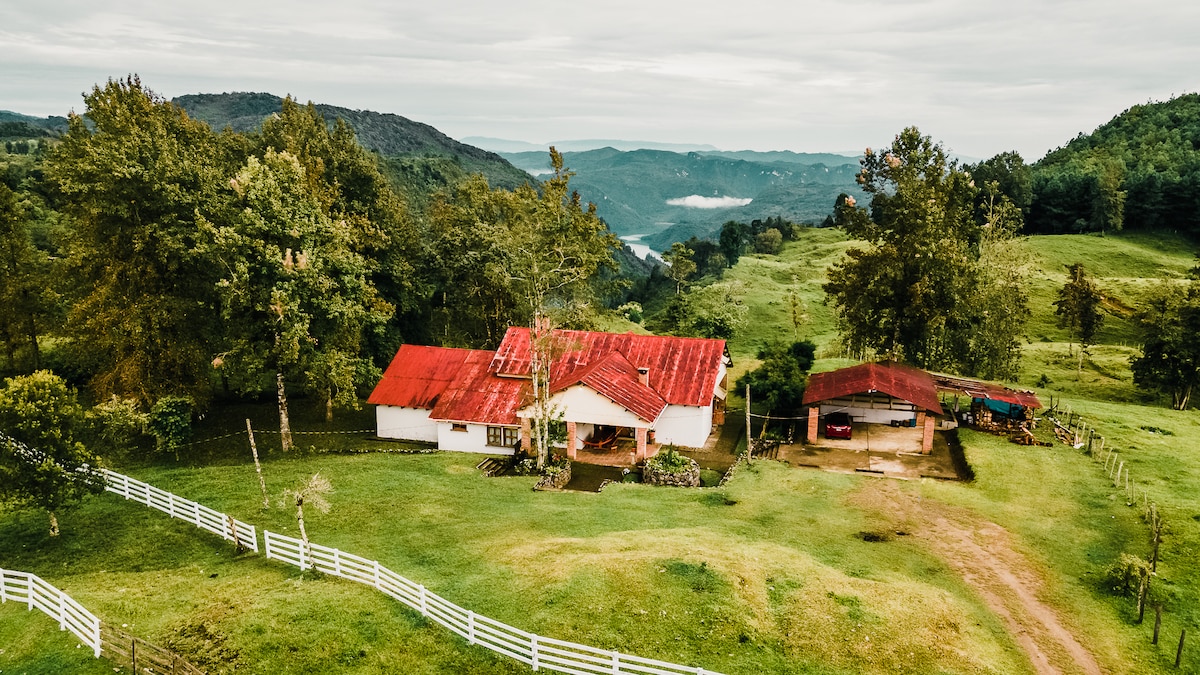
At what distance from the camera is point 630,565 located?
77.1ft

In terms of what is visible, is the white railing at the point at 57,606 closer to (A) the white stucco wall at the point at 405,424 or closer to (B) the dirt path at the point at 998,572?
(A) the white stucco wall at the point at 405,424

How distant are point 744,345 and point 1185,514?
52128 millimetres

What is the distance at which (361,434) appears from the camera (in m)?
44.8

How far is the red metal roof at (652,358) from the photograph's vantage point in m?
41.9

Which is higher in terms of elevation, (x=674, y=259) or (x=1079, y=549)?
(x=674, y=259)

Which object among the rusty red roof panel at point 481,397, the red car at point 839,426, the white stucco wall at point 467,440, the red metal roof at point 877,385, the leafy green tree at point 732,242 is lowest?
the white stucco wall at point 467,440

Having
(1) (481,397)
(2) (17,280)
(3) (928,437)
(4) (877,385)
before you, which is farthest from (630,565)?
(2) (17,280)

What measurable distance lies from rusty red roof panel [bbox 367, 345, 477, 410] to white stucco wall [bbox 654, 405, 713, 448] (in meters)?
12.7

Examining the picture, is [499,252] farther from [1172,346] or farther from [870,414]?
[1172,346]

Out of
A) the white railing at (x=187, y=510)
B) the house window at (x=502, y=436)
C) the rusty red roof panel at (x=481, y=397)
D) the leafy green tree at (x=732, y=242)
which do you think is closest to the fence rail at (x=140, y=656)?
the white railing at (x=187, y=510)

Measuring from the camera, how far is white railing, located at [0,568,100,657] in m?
18.7

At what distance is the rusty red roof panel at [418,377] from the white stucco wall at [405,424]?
0.60m

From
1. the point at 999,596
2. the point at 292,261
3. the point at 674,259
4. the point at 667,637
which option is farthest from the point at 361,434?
the point at 674,259

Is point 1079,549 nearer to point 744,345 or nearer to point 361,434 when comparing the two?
point 361,434
